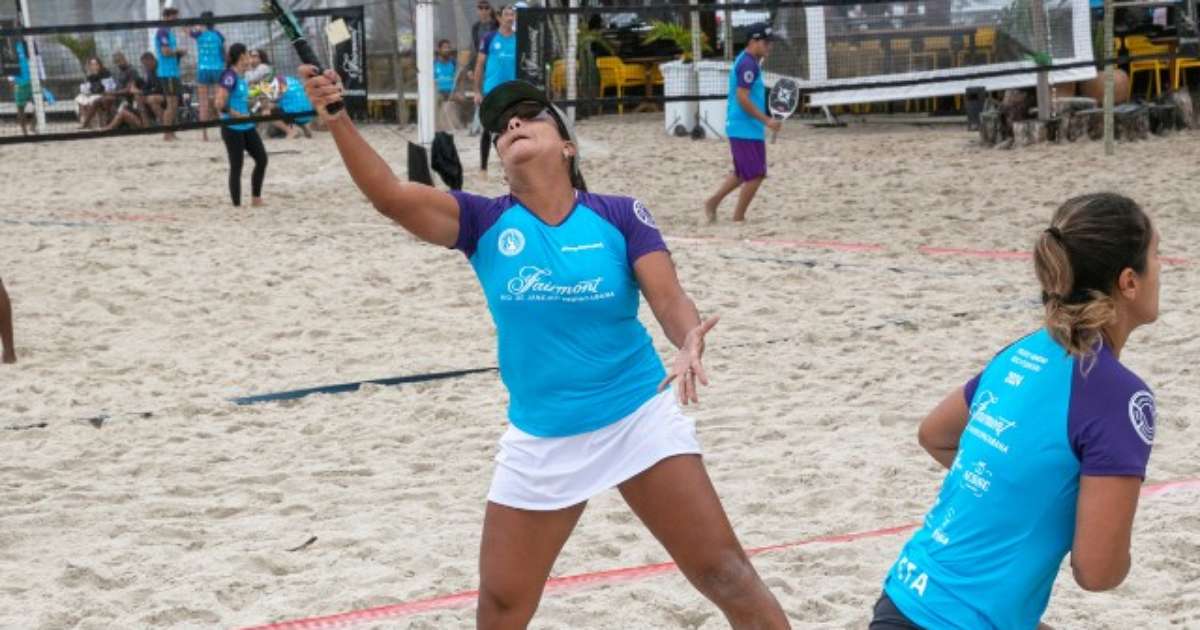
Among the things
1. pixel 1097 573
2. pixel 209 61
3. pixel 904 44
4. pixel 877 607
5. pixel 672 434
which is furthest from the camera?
pixel 904 44

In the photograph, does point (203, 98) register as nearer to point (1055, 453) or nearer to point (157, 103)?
point (157, 103)

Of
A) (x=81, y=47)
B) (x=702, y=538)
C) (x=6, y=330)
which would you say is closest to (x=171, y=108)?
(x=81, y=47)

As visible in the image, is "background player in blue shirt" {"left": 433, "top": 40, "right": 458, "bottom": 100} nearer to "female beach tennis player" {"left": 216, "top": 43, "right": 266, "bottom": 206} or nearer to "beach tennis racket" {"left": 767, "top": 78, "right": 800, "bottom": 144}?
"female beach tennis player" {"left": 216, "top": 43, "right": 266, "bottom": 206}

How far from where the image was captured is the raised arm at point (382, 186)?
10.3 ft

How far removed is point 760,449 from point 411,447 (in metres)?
1.39

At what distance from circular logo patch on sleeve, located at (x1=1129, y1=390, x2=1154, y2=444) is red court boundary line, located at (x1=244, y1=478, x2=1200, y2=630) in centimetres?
240

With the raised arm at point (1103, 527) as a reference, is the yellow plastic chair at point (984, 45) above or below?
above

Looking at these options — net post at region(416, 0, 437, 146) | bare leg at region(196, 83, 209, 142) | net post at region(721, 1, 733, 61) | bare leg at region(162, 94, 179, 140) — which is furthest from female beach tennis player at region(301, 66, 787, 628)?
net post at region(721, 1, 733, 61)

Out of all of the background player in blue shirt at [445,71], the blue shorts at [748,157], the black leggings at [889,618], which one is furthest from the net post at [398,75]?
the black leggings at [889,618]

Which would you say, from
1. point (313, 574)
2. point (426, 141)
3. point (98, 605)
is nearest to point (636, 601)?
point (313, 574)

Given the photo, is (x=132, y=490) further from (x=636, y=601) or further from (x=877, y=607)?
(x=877, y=607)

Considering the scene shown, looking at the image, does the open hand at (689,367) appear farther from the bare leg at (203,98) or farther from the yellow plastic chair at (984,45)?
the yellow plastic chair at (984,45)

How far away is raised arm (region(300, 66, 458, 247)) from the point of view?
3.15m

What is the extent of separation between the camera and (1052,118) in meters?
15.9
